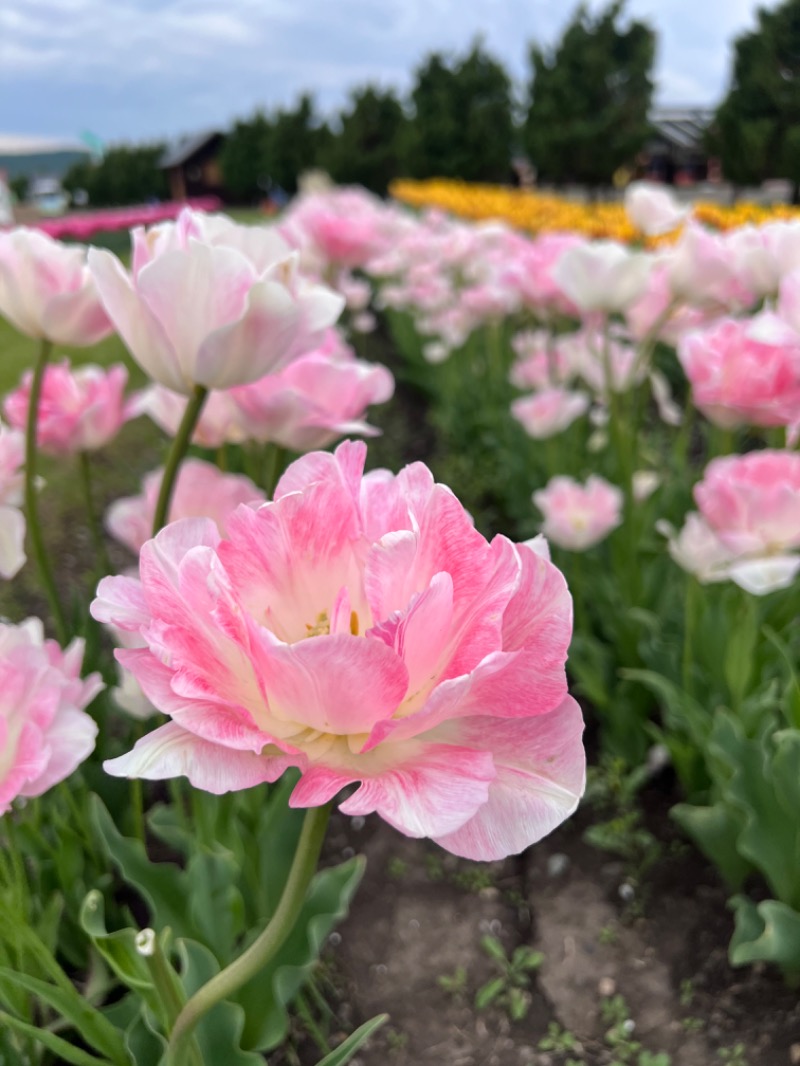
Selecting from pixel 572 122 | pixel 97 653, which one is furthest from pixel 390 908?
pixel 572 122

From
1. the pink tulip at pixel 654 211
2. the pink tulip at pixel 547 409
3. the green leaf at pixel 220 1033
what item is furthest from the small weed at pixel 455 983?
the pink tulip at pixel 654 211

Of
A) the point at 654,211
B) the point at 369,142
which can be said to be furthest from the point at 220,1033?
the point at 369,142

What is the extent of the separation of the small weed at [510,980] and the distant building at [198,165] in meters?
35.6

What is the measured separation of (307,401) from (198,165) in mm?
38497

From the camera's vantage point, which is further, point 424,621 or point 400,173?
point 400,173

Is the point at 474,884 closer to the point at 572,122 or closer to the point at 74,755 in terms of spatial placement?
the point at 74,755

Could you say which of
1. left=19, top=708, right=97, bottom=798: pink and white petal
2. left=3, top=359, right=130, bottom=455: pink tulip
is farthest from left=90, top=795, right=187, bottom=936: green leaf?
left=3, top=359, right=130, bottom=455: pink tulip

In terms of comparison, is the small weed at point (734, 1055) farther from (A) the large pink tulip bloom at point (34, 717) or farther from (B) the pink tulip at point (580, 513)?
(A) the large pink tulip bloom at point (34, 717)

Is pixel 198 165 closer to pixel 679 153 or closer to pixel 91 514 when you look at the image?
pixel 679 153

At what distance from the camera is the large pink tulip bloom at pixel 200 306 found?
0.82m

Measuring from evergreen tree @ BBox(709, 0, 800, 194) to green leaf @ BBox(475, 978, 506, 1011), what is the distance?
18.1 m

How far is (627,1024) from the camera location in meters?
1.46

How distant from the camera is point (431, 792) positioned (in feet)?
1.72

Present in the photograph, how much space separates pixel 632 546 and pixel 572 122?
21243 millimetres
